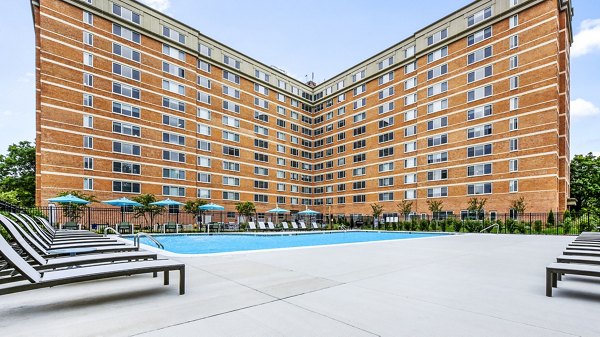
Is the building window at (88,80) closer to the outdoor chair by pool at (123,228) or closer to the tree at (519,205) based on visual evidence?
the outdoor chair by pool at (123,228)

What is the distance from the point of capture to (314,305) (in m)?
4.30

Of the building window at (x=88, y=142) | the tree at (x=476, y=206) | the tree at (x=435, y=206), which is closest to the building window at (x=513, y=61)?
the tree at (x=476, y=206)

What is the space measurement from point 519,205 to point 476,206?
383 cm

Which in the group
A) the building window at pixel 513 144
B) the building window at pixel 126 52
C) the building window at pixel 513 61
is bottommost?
the building window at pixel 513 144

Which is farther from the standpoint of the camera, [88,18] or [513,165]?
[513,165]

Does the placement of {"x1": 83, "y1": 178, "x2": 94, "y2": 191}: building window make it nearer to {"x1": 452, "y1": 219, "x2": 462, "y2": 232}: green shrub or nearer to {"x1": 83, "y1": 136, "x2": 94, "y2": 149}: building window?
{"x1": 83, "y1": 136, "x2": 94, "y2": 149}: building window

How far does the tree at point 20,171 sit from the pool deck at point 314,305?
159ft

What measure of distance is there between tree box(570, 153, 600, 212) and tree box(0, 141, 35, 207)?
77.4m

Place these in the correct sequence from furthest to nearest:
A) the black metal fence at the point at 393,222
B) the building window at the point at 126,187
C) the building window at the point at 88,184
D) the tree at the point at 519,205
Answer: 1. the building window at the point at 126,187
2. the building window at the point at 88,184
3. the tree at the point at 519,205
4. the black metal fence at the point at 393,222

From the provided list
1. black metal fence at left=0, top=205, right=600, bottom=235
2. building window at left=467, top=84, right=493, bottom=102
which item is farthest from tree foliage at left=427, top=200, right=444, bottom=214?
building window at left=467, top=84, right=493, bottom=102

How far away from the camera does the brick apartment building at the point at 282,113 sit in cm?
3106

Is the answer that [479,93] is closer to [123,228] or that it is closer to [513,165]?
[513,165]

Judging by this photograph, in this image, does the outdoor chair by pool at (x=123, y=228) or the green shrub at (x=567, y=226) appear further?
the outdoor chair by pool at (x=123, y=228)

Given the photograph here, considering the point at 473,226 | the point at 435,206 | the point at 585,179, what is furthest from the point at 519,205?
the point at 585,179
